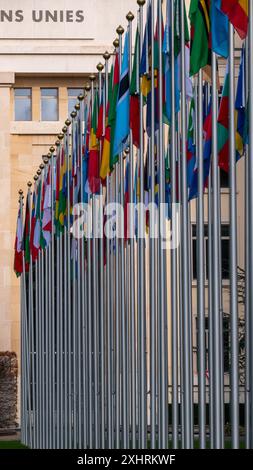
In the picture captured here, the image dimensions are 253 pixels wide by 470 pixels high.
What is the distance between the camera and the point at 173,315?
2378 centimetres

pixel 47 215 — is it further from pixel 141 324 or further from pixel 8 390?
pixel 8 390

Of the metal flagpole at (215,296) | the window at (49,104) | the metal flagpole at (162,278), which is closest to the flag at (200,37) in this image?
Answer: the metal flagpole at (215,296)

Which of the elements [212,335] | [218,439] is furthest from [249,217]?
[218,439]

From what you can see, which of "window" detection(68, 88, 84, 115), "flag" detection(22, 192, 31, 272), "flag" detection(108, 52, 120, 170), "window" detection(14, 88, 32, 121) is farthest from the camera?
"window" detection(14, 88, 32, 121)

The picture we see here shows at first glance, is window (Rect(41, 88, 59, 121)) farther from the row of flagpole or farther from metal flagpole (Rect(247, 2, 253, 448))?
metal flagpole (Rect(247, 2, 253, 448))

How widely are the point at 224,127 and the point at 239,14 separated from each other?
226 centimetres

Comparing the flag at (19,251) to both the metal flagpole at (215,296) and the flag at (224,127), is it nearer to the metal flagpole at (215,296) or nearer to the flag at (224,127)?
the flag at (224,127)

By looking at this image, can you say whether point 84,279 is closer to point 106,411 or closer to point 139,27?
point 106,411

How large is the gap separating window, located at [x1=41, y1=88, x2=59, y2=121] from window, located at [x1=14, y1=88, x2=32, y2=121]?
2.24 feet

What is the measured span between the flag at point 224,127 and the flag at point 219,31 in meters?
0.38

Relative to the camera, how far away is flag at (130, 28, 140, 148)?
2567 cm

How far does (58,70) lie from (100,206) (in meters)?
33.2

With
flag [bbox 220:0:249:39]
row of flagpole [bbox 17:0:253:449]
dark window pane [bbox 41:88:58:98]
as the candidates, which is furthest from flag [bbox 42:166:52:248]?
dark window pane [bbox 41:88:58:98]

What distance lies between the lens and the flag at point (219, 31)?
65.4 ft
